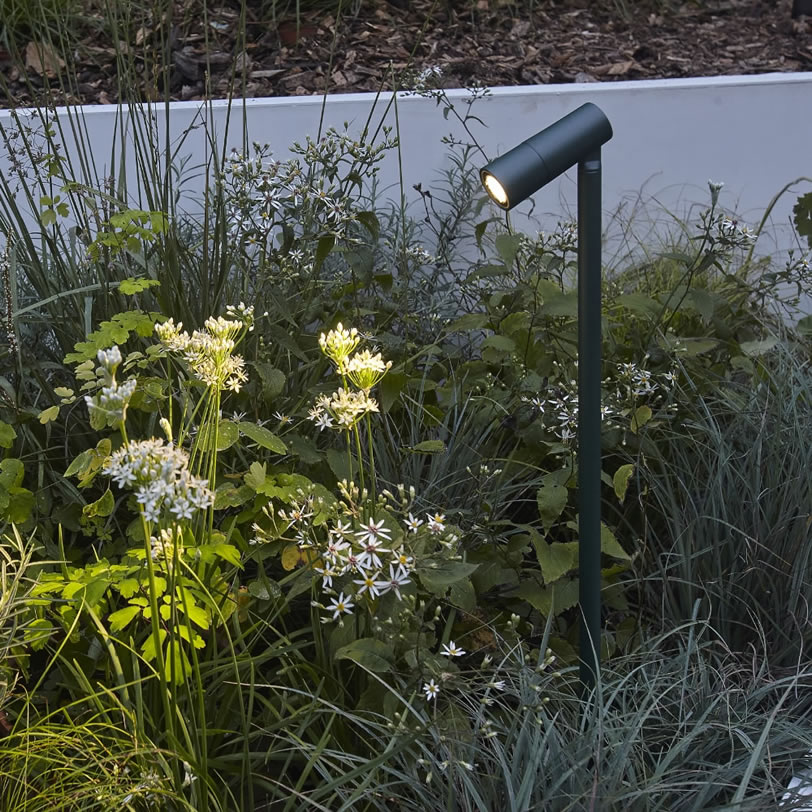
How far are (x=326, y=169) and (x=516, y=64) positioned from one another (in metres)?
1.71

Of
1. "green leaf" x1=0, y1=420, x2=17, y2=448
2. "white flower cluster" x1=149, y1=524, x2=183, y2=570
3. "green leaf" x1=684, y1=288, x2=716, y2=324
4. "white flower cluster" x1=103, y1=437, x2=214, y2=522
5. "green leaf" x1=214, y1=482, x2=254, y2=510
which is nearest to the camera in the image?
"white flower cluster" x1=103, y1=437, x2=214, y2=522

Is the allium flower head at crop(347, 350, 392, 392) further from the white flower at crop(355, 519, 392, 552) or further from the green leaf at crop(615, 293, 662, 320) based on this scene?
the green leaf at crop(615, 293, 662, 320)

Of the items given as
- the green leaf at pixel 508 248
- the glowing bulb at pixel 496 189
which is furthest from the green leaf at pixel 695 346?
the glowing bulb at pixel 496 189

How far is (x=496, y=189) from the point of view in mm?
1377

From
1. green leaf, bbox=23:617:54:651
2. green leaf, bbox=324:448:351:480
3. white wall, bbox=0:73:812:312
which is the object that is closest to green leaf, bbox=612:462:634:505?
green leaf, bbox=324:448:351:480

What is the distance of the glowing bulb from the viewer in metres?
1.35

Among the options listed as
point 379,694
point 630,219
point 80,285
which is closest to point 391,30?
point 630,219

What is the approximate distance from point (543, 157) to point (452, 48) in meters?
2.65

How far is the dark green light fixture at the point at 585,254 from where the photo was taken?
136 cm

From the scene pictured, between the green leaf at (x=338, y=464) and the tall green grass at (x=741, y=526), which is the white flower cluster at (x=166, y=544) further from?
the tall green grass at (x=741, y=526)

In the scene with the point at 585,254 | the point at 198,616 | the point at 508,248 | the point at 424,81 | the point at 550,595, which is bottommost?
the point at 550,595

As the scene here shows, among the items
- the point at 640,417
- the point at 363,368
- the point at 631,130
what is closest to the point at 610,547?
the point at 640,417

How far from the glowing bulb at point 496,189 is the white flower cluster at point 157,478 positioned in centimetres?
59

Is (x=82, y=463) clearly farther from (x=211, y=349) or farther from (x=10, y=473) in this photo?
(x=211, y=349)
